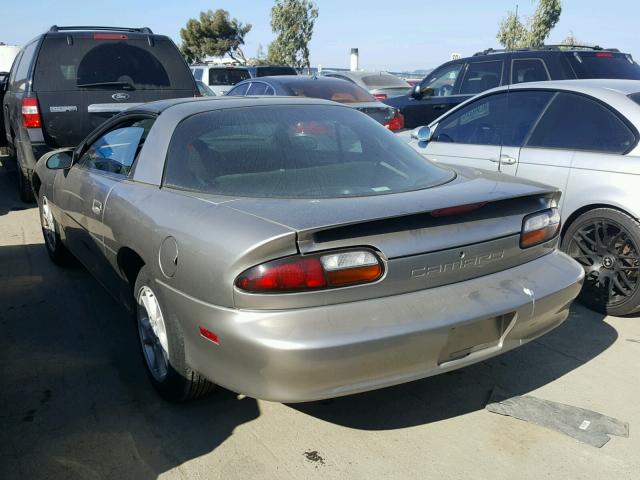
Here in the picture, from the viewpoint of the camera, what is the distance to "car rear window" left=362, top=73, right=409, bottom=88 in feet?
47.3

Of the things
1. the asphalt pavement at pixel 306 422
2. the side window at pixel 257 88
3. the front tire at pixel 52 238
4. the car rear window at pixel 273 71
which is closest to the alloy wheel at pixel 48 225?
the front tire at pixel 52 238

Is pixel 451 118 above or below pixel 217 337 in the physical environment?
above

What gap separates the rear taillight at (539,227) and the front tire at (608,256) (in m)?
1.17

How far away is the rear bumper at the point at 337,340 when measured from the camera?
2344mm

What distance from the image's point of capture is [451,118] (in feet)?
18.1

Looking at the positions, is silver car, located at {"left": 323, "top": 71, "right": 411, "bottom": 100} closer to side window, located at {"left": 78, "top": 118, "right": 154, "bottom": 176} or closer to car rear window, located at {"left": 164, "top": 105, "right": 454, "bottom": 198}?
side window, located at {"left": 78, "top": 118, "right": 154, "bottom": 176}

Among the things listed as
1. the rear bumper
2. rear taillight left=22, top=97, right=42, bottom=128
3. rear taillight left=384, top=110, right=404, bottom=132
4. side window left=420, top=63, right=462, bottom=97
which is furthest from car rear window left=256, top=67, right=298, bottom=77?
the rear bumper

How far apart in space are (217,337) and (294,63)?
106 ft

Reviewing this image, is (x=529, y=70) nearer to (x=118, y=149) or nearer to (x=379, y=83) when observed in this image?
(x=118, y=149)

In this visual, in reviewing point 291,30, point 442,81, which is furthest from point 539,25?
point 442,81

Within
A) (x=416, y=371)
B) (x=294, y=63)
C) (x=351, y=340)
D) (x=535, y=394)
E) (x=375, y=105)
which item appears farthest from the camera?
(x=294, y=63)

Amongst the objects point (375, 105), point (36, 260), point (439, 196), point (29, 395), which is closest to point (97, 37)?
point (36, 260)

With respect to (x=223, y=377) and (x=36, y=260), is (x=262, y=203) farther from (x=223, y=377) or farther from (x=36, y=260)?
(x=36, y=260)

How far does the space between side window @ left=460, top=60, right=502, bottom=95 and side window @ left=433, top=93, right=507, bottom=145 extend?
3269mm
